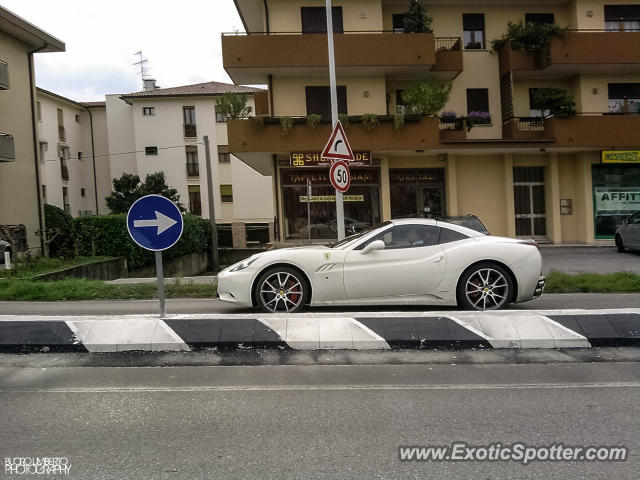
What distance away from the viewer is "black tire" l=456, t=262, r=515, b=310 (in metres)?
8.11

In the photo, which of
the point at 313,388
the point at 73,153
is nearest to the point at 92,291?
the point at 313,388

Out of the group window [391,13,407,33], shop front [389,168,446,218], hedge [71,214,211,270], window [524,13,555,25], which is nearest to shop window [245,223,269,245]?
hedge [71,214,211,270]

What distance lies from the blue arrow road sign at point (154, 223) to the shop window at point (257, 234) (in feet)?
119

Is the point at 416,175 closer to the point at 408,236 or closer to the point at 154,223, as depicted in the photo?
the point at 408,236

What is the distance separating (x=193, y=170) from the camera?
169 ft

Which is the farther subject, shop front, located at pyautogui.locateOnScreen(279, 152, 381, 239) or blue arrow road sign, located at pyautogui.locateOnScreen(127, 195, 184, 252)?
shop front, located at pyautogui.locateOnScreen(279, 152, 381, 239)

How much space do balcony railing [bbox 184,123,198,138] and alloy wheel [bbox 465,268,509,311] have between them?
46.0 meters

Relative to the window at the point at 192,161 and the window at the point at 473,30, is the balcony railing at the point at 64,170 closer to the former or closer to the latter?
the window at the point at 192,161

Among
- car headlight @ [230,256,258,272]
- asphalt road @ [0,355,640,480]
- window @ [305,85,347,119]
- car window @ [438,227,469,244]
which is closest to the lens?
asphalt road @ [0,355,640,480]

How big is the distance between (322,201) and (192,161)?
31.0 m

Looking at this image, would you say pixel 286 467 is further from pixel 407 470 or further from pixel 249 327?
pixel 249 327

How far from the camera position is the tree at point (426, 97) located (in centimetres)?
2125

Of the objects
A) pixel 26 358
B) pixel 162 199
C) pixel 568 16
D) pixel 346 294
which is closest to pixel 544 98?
pixel 568 16

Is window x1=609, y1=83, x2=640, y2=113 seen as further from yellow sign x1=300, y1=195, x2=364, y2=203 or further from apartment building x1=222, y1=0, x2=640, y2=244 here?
yellow sign x1=300, y1=195, x2=364, y2=203
